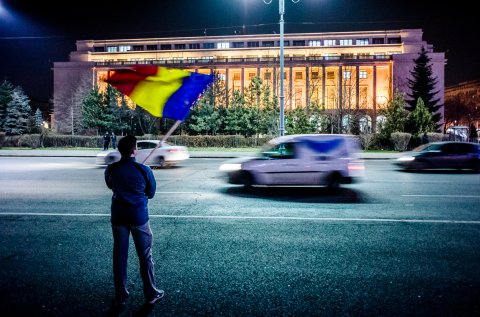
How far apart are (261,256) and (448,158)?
1494cm

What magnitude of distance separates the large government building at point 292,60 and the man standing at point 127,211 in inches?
2998

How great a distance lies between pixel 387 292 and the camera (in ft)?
15.1

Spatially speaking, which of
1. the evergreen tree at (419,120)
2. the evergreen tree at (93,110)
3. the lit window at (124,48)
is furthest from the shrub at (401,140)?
the lit window at (124,48)

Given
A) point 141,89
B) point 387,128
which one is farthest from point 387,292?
point 387,128

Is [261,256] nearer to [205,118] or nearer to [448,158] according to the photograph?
[448,158]

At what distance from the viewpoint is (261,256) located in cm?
594

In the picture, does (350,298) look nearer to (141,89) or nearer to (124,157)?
(124,157)

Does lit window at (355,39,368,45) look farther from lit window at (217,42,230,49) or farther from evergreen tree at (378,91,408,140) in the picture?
evergreen tree at (378,91,408,140)

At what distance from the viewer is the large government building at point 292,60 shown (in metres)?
80.3

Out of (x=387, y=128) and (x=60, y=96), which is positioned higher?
(x=60, y=96)

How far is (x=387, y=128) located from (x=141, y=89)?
1456 inches

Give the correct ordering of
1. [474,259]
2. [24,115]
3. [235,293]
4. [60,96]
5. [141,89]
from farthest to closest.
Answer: [60,96] < [24,115] < [474,259] < [141,89] < [235,293]

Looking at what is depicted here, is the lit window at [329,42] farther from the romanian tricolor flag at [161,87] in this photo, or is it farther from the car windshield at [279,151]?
the romanian tricolor flag at [161,87]

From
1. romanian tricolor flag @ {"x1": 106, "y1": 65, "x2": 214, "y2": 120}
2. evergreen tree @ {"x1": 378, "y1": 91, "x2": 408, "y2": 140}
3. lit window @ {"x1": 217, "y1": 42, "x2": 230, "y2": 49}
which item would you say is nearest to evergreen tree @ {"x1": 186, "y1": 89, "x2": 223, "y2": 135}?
evergreen tree @ {"x1": 378, "y1": 91, "x2": 408, "y2": 140}
